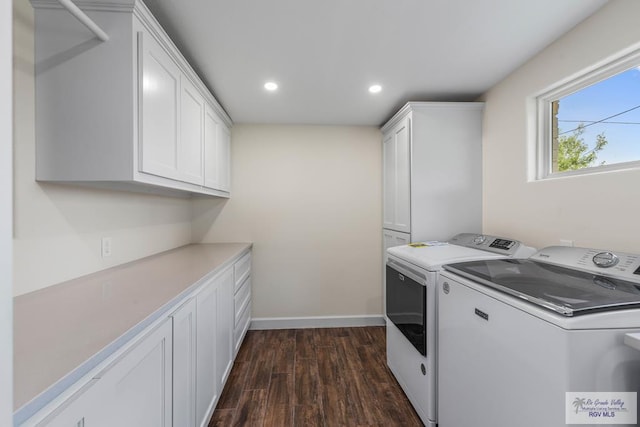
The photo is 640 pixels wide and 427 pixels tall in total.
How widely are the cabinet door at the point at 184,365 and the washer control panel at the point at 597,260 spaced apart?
1.87m

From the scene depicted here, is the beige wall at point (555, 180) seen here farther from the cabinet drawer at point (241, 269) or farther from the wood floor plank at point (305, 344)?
the cabinet drawer at point (241, 269)

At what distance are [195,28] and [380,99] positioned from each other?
1.52 m

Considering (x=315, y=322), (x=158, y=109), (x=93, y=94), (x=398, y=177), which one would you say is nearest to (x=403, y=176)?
(x=398, y=177)

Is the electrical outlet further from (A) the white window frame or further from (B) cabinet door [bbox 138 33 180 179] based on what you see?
(A) the white window frame

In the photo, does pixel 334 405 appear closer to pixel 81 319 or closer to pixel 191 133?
pixel 81 319

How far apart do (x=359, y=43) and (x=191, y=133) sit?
125cm

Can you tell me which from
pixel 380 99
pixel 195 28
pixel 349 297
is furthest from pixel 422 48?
pixel 349 297

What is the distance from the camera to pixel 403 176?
8.13 feet

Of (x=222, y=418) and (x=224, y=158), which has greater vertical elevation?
(x=224, y=158)

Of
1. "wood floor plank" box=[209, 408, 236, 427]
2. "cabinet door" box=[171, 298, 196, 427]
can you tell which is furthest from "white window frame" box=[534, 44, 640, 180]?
"wood floor plank" box=[209, 408, 236, 427]

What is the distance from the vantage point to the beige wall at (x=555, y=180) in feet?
4.30

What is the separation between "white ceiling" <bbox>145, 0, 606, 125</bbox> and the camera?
136cm

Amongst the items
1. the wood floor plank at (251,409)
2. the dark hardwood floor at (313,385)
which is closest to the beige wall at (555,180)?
the dark hardwood floor at (313,385)

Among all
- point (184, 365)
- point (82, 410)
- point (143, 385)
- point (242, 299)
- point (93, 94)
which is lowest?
point (242, 299)
